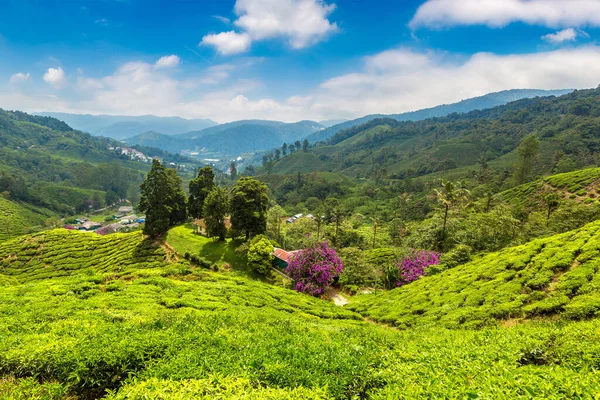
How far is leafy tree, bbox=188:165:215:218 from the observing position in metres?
45.0

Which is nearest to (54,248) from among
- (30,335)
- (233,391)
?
(30,335)

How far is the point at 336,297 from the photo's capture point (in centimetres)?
2991

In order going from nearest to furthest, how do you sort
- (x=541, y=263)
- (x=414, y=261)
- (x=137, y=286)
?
(x=541, y=263) → (x=137, y=286) → (x=414, y=261)

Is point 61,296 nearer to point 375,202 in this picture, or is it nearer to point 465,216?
point 465,216

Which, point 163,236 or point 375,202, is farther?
point 375,202

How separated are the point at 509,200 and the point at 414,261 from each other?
47267 millimetres

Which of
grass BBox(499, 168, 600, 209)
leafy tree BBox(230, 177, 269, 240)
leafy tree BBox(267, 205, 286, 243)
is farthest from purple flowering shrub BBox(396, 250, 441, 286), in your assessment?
grass BBox(499, 168, 600, 209)

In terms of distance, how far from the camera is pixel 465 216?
141 feet

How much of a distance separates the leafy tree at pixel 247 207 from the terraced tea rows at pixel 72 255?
32.7ft

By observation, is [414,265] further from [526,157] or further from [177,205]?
[526,157]

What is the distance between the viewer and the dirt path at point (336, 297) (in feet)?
93.9

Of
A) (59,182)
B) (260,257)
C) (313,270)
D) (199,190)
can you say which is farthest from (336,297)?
(59,182)

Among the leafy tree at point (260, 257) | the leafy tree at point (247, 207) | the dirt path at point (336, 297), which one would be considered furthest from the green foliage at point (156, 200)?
the dirt path at point (336, 297)

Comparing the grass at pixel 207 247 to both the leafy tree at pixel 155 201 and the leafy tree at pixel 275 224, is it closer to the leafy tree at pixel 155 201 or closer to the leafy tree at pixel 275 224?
the leafy tree at pixel 155 201
